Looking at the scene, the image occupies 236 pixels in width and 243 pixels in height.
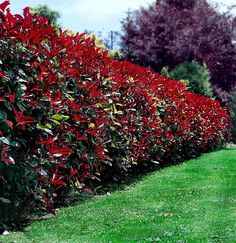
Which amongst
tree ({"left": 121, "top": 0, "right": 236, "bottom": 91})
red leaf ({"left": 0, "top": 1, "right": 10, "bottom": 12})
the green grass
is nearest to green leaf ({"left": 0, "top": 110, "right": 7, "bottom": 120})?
red leaf ({"left": 0, "top": 1, "right": 10, "bottom": 12})

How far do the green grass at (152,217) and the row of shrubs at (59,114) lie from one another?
1.03 ft

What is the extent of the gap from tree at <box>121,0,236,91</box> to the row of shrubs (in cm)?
1617

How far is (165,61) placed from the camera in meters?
27.6

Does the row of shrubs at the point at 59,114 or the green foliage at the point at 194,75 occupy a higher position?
the green foliage at the point at 194,75

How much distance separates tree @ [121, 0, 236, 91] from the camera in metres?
26.9

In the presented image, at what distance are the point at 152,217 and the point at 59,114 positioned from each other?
1499 millimetres

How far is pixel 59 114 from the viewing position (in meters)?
6.41

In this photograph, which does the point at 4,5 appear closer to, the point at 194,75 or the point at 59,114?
the point at 59,114

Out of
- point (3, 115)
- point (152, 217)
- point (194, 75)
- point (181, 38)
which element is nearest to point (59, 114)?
point (3, 115)

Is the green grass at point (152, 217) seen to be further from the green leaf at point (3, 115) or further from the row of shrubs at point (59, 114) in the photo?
the green leaf at point (3, 115)

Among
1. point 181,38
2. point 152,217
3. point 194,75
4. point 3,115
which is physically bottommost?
point 152,217

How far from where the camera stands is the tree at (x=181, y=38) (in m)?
26.9

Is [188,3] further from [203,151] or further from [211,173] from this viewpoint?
[211,173]

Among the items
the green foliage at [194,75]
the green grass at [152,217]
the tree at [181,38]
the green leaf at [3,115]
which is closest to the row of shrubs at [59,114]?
the green leaf at [3,115]
